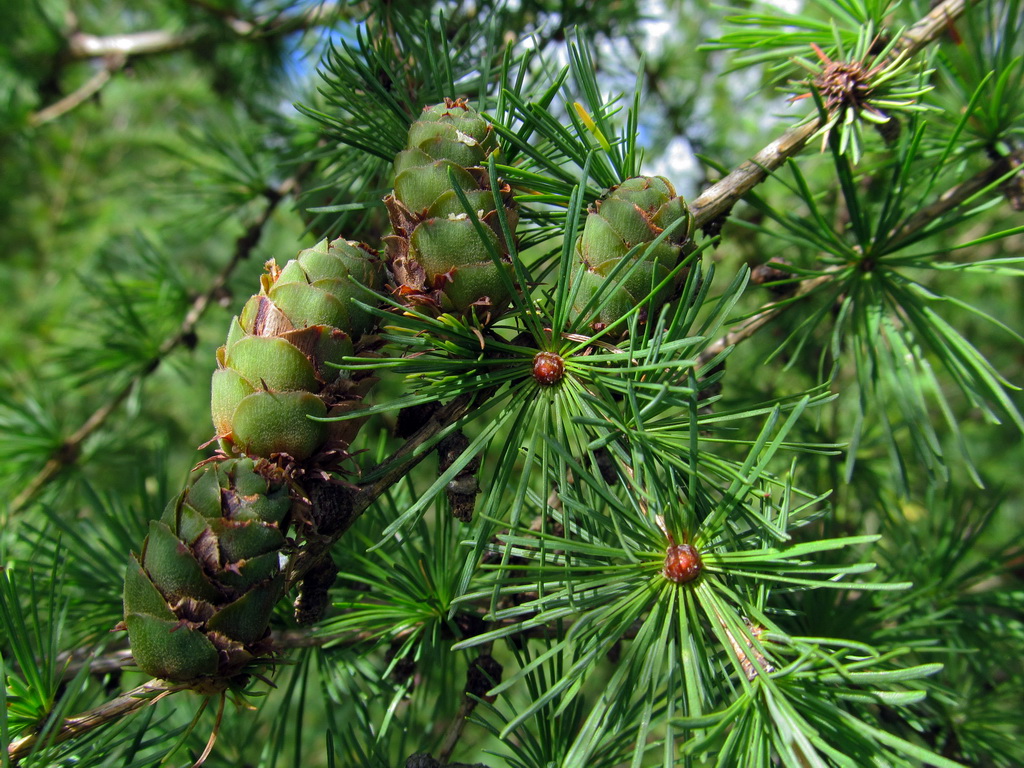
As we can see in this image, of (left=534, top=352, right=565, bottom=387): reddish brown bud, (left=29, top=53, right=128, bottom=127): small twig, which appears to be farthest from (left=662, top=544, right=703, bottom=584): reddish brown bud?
(left=29, top=53, right=128, bottom=127): small twig

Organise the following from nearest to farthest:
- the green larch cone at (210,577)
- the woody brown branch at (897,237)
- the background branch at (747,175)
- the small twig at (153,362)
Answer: the green larch cone at (210,577)
the background branch at (747,175)
the woody brown branch at (897,237)
the small twig at (153,362)

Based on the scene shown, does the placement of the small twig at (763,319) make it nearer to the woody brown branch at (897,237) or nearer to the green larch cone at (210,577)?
the woody brown branch at (897,237)

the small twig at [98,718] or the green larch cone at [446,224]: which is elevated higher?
the green larch cone at [446,224]

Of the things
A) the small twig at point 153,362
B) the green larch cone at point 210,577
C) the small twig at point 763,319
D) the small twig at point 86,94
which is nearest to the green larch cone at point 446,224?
the green larch cone at point 210,577

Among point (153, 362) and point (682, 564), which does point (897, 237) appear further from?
point (153, 362)

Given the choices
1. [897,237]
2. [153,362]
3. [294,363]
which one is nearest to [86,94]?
[153,362]

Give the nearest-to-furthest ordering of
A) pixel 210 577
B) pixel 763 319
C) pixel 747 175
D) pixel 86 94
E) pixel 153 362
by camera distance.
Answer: pixel 210 577 → pixel 747 175 → pixel 763 319 → pixel 153 362 → pixel 86 94
